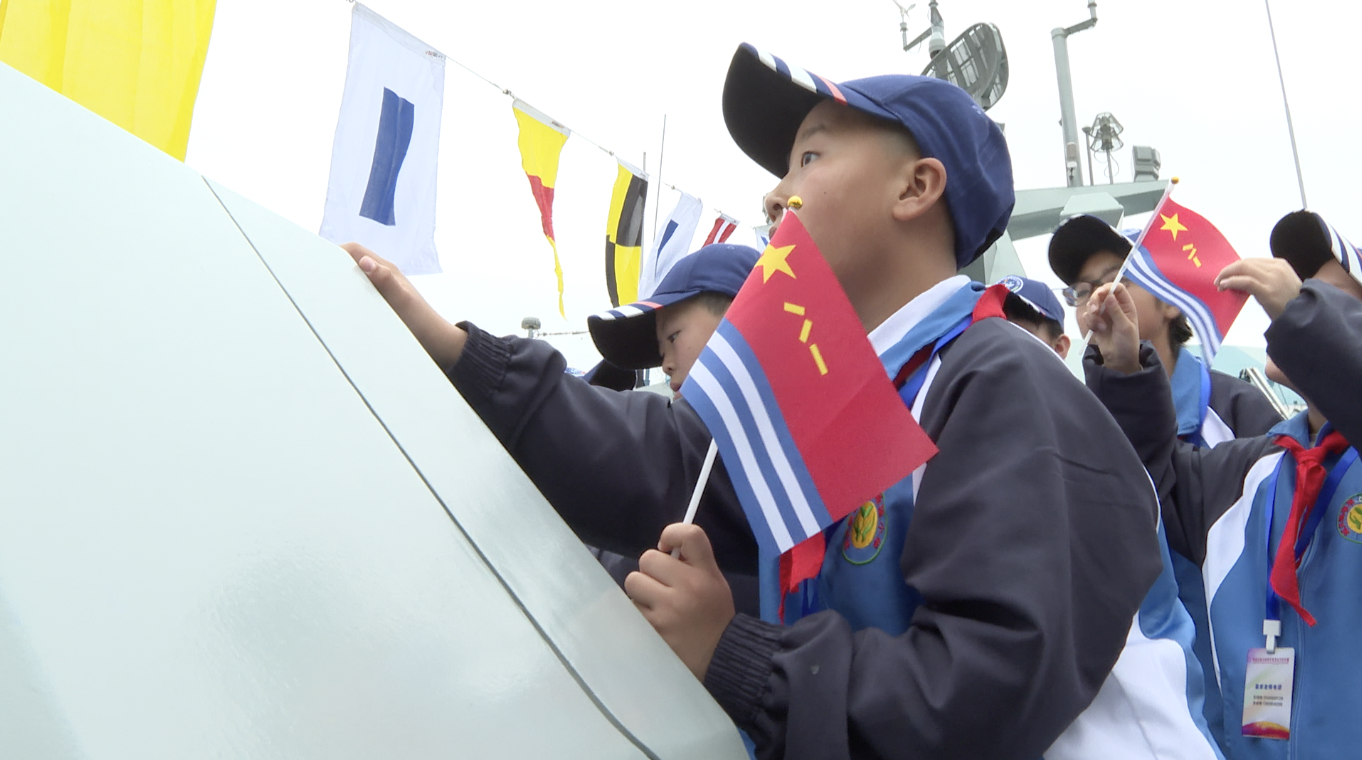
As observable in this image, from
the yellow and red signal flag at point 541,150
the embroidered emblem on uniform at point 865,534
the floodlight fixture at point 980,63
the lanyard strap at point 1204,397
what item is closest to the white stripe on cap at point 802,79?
the embroidered emblem on uniform at point 865,534

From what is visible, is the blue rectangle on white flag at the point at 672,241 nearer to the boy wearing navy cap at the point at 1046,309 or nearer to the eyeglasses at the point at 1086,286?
the boy wearing navy cap at the point at 1046,309

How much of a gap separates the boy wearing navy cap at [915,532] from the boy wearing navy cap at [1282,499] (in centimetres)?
66

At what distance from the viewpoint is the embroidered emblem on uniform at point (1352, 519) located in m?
1.58

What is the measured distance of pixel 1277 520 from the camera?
69.1 inches

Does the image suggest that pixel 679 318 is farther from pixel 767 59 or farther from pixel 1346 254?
pixel 1346 254

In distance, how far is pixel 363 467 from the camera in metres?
0.63

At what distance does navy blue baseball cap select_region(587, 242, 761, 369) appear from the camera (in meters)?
2.10

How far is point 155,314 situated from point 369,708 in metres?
0.28

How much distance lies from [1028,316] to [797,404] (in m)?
1.66

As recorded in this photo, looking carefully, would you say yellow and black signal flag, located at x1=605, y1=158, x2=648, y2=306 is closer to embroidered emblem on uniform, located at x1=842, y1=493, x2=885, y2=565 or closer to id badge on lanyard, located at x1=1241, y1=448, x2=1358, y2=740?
id badge on lanyard, located at x1=1241, y1=448, x2=1358, y2=740

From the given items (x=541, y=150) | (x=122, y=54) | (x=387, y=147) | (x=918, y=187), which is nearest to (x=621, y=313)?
(x=918, y=187)

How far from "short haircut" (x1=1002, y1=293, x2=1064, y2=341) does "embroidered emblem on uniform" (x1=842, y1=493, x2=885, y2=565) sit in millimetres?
524

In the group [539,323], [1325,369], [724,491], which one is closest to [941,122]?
[724,491]

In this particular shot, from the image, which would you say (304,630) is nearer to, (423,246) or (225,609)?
A: (225,609)
